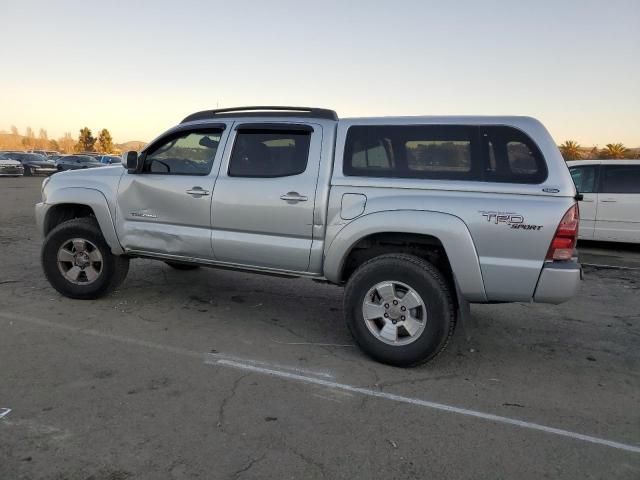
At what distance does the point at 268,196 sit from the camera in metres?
4.54

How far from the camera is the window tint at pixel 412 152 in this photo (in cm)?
401

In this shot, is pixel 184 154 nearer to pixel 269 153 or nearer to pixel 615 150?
pixel 269 153

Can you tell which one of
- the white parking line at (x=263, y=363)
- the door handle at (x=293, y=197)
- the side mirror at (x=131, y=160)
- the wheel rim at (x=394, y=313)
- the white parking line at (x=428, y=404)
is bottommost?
the white parking line at (x=428, y=404)

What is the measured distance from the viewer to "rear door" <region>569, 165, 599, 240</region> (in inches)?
380

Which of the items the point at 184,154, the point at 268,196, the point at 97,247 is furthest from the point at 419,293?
the point at 97,247

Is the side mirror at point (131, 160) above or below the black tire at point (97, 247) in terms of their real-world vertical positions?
above

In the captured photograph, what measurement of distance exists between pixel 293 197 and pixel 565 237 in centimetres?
218

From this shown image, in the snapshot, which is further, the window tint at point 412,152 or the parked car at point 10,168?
the parked car at point 10,168

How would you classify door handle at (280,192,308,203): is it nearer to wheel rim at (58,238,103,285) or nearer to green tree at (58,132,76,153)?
wheel rim at (58,238,103,285)

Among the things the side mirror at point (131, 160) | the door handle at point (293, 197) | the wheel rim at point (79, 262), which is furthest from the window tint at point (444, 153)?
the wheel rim at point (79, 262)

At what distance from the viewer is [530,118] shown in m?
3.91

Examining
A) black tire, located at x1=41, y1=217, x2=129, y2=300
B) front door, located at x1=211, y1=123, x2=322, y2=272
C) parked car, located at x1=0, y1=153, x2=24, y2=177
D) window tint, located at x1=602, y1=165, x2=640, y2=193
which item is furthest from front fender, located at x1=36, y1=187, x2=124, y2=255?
parked car, located at x1=0, y1=153, x2=24, y2=177

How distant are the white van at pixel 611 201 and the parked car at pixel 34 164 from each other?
106ft

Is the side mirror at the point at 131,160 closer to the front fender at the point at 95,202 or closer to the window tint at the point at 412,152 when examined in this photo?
the front fender at the point at 95,202
